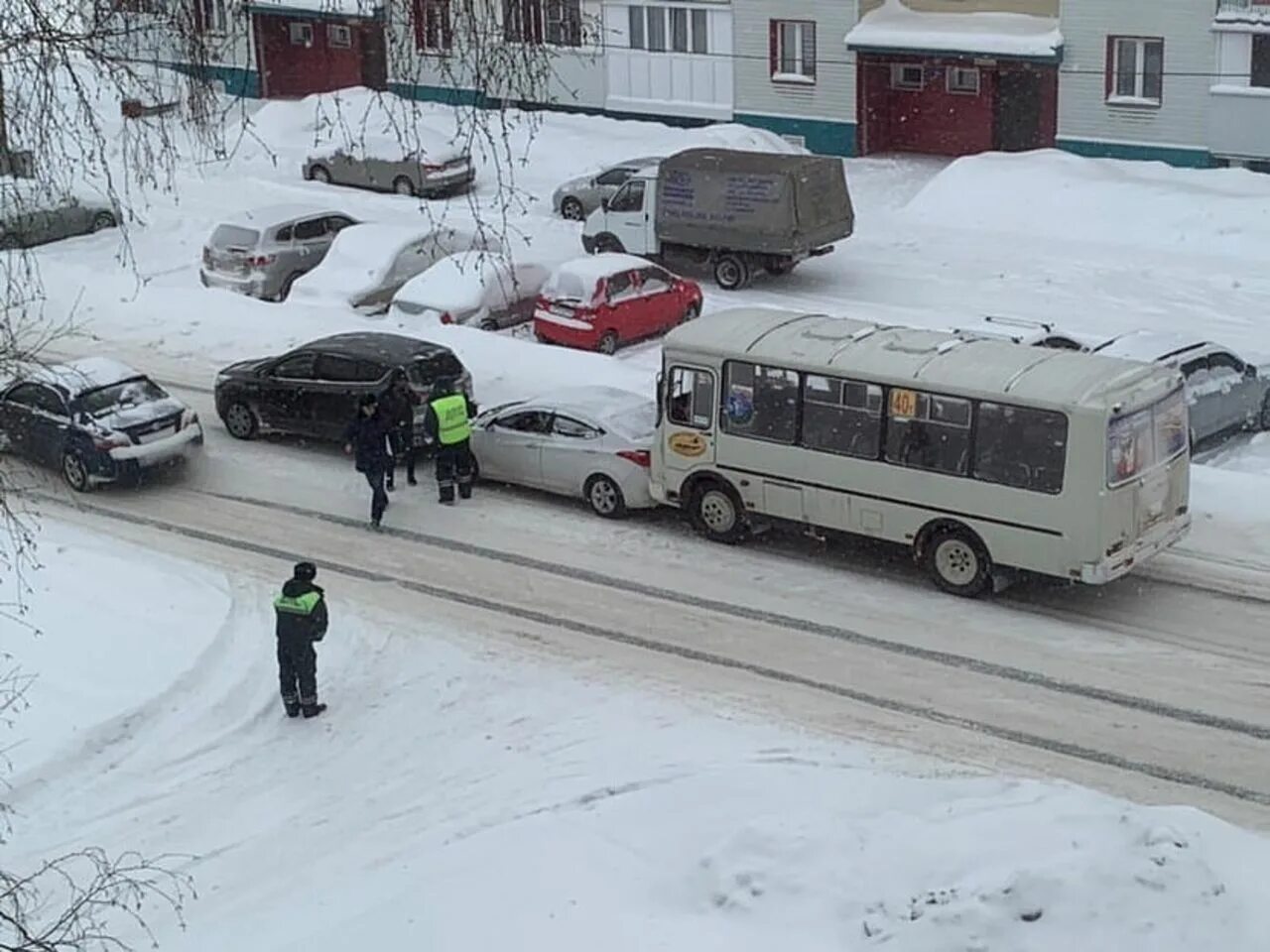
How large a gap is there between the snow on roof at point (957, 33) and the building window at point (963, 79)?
121cm

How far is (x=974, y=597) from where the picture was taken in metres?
17.8

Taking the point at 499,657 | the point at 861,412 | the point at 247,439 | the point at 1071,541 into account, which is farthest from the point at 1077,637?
the point at 247,439

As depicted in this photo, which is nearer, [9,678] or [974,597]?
[9,678]

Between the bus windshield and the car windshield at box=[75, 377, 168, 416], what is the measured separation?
35.2 feet

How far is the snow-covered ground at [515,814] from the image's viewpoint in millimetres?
11109

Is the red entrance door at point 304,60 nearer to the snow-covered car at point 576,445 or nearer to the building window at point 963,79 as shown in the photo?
the building window at point 963,79

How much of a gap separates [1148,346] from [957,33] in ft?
54.0

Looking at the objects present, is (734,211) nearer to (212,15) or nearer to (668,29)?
(668,29)

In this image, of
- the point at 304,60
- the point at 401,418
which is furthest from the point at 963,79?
the point at 401,418

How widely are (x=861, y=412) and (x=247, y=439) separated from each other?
8.34 metres

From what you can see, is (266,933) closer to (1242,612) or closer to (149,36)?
(149,36)

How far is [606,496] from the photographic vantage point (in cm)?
2019

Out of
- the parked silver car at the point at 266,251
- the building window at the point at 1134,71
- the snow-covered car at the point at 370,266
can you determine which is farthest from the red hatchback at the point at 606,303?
the building window at the point at 1134,71

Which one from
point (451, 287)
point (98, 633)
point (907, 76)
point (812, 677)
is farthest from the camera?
point (907, 76)
